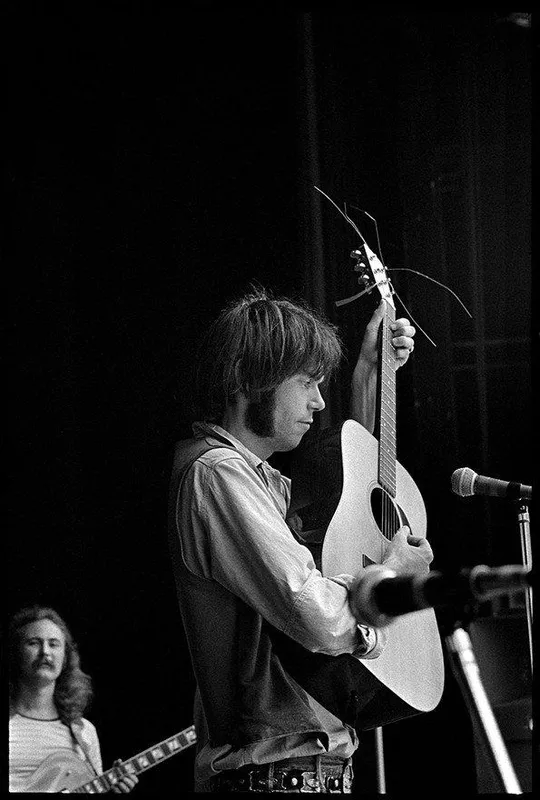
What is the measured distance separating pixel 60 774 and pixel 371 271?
4.73 ft

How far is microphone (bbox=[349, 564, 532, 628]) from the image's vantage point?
1165 millimetres

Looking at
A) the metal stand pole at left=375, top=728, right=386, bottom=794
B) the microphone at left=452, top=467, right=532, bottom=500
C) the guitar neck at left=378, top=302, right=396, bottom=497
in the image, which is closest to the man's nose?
the guitar neck at left=378, top=302, right=396, bottom=497

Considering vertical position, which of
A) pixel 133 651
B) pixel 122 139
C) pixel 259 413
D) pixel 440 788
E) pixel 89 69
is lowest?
pixel 440 788

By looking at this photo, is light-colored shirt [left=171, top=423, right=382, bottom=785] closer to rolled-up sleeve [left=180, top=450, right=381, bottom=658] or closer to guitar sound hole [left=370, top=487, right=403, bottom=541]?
rolled-up sleeve [left=180, top=450, right=381, bottom=658]

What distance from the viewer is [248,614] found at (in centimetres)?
200

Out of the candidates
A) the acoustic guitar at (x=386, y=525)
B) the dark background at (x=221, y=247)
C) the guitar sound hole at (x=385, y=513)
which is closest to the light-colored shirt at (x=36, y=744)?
the dark background at (x=221, y=247)

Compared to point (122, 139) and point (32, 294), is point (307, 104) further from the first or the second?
point (32, 294)

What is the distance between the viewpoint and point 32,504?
2521mm

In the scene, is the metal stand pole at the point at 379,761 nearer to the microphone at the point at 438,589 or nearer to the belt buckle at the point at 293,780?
the belt buckle at the point at 293,780

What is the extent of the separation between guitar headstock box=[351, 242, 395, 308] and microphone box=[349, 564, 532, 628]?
57.0 inches

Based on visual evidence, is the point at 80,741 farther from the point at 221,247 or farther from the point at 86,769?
the point at 221,247

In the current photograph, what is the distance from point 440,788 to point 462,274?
4.51 feet

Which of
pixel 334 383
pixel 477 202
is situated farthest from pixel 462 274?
pixel 334 383

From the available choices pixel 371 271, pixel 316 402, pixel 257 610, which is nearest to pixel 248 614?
pixel 257 610
